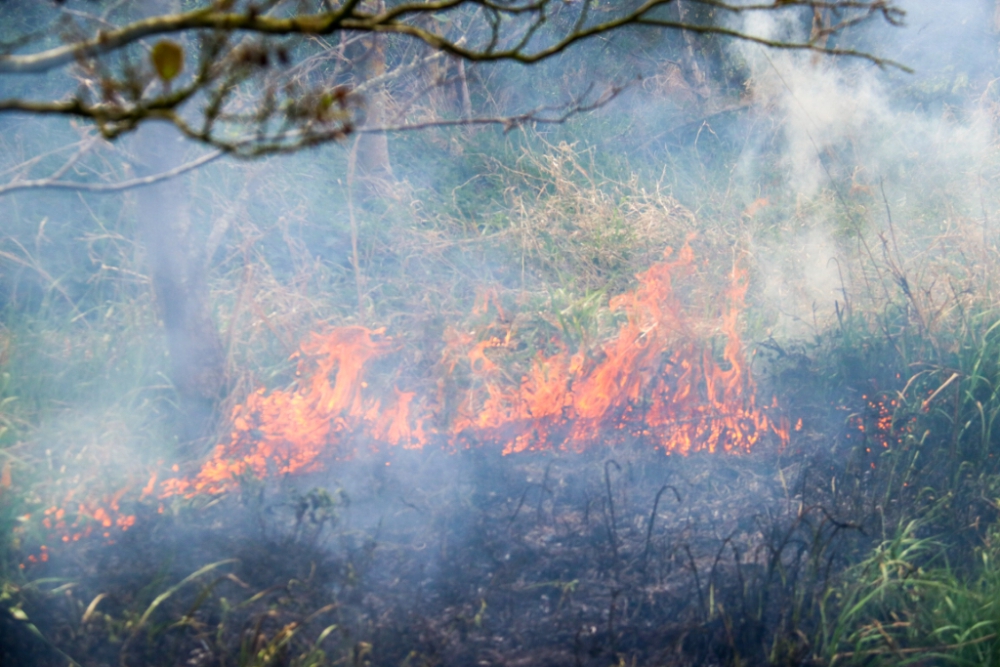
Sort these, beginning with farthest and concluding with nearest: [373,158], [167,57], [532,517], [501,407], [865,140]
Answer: [865,140], [373,158], [501,407], [532,517], [167,57]

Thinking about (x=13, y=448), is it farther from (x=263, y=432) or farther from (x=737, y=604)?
(x=737, y=604)

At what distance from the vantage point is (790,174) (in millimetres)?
7336

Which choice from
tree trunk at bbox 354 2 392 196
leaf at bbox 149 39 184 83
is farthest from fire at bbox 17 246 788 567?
tree trunk at bbox 354 2 392 196

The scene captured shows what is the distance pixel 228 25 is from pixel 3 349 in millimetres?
3699

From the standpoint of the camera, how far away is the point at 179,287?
3.74m

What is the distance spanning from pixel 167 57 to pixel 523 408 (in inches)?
112

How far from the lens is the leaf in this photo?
1.12m

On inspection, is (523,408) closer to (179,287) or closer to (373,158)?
(179,287)

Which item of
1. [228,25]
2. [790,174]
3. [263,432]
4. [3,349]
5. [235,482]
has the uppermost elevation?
[790,174]

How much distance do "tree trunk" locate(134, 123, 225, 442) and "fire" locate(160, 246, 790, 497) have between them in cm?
Result: 29

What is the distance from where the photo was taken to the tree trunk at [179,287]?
360cm

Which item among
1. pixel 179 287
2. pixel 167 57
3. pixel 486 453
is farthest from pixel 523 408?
pixel 167 57

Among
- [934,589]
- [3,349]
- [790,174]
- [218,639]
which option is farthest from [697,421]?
[790,174]

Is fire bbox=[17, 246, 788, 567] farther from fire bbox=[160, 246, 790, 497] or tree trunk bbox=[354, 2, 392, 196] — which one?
tree trunk bbox=[354, 2, 392, 196]
